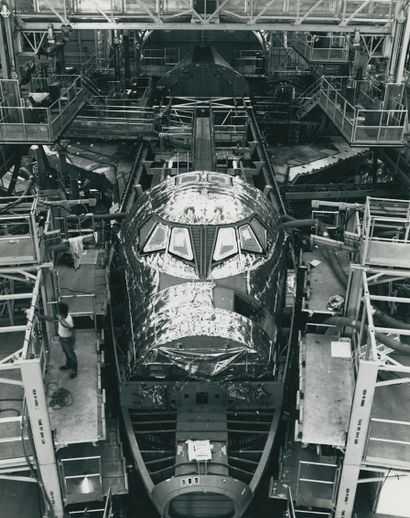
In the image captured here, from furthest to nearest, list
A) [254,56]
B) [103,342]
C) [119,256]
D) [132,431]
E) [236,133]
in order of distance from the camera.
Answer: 1. [254,56]
2. [236,133]
3. [119,256]
4. [103,342]
5. [132,431]

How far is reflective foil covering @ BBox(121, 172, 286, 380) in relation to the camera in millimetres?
13938

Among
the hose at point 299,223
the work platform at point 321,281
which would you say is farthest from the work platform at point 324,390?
Result: the hose at point 299,223

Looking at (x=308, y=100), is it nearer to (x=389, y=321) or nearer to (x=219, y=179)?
(x=219, y=179)

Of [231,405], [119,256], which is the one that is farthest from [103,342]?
[231,405]

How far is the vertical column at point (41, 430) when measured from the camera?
39.7 ft

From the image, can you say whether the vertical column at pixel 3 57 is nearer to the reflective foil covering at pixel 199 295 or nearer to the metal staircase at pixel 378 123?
the reflective foil covering at pixel 199 295

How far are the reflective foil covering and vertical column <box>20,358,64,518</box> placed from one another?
8.50 ft

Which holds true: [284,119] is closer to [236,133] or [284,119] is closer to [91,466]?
[236,133]

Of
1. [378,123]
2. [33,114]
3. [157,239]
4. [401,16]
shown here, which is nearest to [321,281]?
[157,239]

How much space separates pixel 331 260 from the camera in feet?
62.4

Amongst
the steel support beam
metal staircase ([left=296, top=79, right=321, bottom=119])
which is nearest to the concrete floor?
the steel support beam

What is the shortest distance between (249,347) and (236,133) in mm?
17429

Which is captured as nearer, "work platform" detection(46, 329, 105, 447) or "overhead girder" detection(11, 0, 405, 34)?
"work platform" detection(46, 329, 105, 447)

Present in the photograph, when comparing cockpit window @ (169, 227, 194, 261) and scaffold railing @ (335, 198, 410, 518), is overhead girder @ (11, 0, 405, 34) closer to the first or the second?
cockpit window @ (169, 227, 194, 261)
